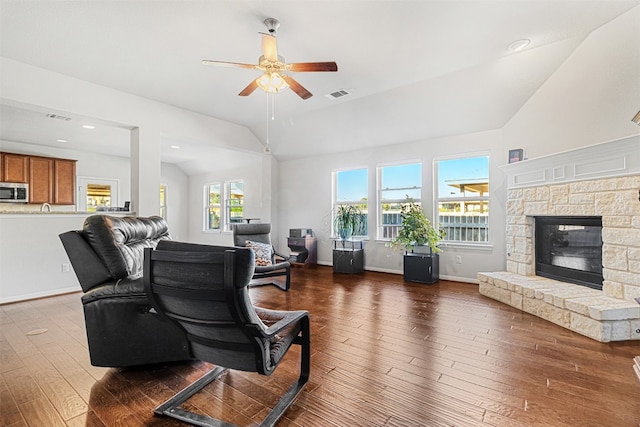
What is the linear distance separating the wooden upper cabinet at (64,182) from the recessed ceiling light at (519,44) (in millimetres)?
8401

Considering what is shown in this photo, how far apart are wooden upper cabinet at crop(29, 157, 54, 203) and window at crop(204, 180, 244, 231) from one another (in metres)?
3.52

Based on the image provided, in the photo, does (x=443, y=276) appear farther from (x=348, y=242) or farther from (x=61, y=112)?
(x=61, y=112)

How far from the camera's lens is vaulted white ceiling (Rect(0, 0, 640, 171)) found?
2594mm

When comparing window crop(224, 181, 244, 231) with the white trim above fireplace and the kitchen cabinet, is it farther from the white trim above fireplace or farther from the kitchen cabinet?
the white trim above fireplace

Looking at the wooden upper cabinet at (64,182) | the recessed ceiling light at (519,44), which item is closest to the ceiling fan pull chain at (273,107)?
the recessed ceiling light at (519,44)

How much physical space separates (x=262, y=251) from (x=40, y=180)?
17.4ft

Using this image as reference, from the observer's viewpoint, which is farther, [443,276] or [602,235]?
[443,276]

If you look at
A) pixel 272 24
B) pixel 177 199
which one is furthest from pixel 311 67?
pixel 177 199

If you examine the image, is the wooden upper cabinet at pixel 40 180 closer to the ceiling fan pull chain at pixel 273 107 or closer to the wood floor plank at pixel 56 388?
the ceiling fan pull chain at pixel 273 107

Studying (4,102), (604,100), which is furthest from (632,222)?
(4,102)

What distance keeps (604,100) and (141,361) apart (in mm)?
4940

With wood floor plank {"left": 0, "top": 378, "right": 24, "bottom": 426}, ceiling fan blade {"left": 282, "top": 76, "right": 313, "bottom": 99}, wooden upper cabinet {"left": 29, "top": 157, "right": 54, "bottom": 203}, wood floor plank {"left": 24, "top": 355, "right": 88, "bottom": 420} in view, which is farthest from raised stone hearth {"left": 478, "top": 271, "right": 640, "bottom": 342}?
wooden upper cabinet {"left": 29, "top": 157, "right": 54, "bottom": 203}

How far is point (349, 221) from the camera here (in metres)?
6.04

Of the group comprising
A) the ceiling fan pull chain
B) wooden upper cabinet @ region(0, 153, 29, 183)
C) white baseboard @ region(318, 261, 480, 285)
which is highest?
the ceiling fan pull chain
